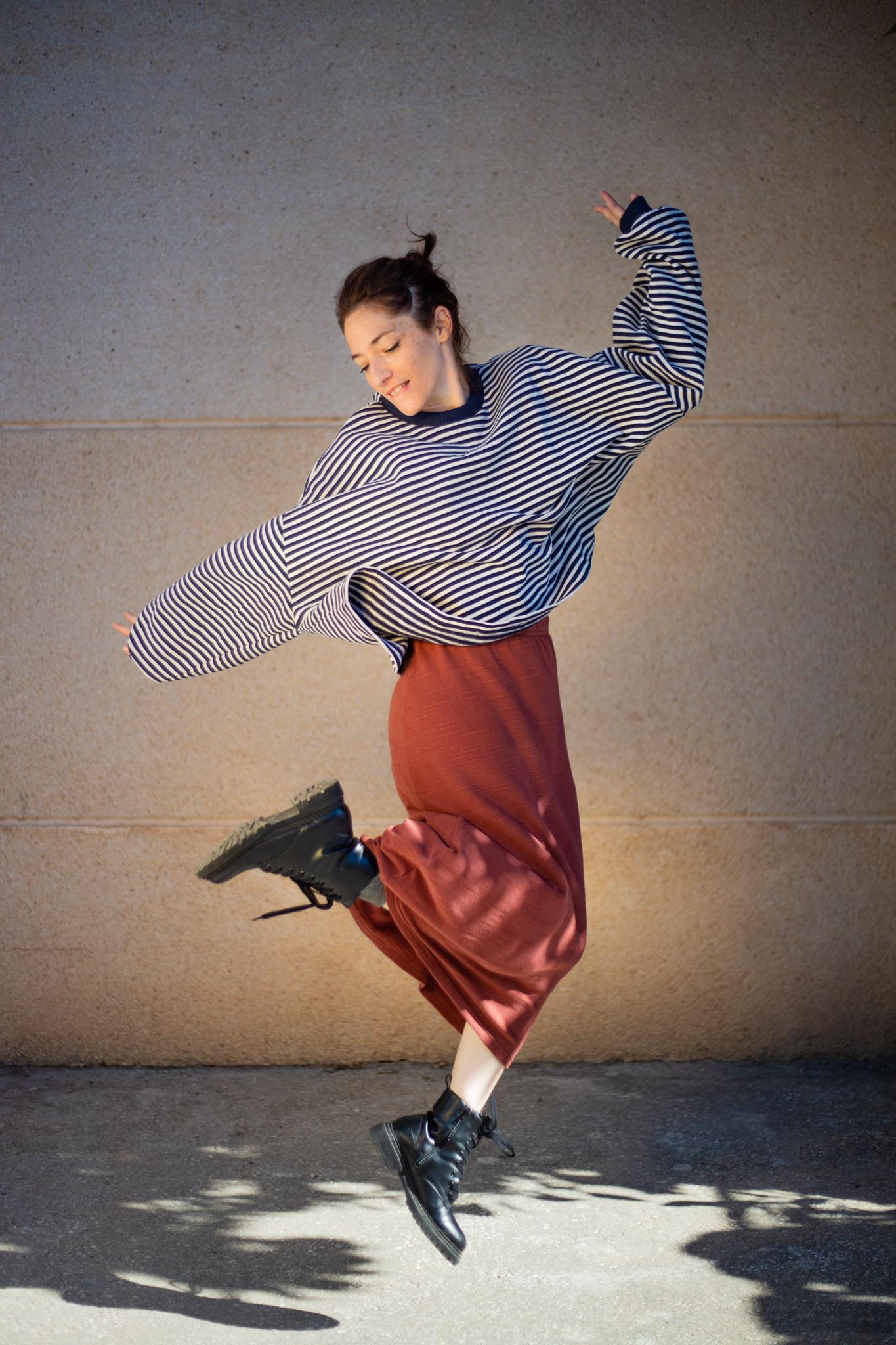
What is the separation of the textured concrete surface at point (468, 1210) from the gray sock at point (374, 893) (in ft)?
2.75

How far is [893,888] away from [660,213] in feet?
7.51

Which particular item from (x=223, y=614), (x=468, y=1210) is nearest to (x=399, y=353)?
(x=223, y=614)

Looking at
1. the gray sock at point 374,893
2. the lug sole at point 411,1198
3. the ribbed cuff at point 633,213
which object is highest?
the ribbed cuff at point 633,213

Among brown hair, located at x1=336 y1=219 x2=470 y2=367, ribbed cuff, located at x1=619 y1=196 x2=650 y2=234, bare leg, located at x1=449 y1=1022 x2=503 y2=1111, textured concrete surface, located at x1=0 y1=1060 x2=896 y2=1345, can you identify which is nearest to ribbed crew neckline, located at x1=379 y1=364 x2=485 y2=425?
brown hair, located at x1=336 y1=219 x2=470 y2=367

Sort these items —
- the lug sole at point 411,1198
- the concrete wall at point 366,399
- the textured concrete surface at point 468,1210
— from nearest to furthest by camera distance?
the lug sole at point 411,1198
the textured concrete surface at point 468,1210
the concrete wall at point 366,399

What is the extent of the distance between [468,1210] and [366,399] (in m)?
2.27

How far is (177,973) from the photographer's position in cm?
407

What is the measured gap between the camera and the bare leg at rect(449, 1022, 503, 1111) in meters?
2.78

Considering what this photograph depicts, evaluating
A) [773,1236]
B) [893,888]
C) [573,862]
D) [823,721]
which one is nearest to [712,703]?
[823,721]

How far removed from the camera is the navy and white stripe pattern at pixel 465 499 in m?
2.74

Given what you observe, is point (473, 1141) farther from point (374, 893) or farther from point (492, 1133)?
point (374, 893)

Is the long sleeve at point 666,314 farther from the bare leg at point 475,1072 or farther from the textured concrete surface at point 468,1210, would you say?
the textured concrete surface at point 468,1210

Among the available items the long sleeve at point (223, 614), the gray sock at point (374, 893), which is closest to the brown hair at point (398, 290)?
the long sleeve at point (223, 614)

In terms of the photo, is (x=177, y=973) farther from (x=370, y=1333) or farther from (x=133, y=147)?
(x=133, y=147)
